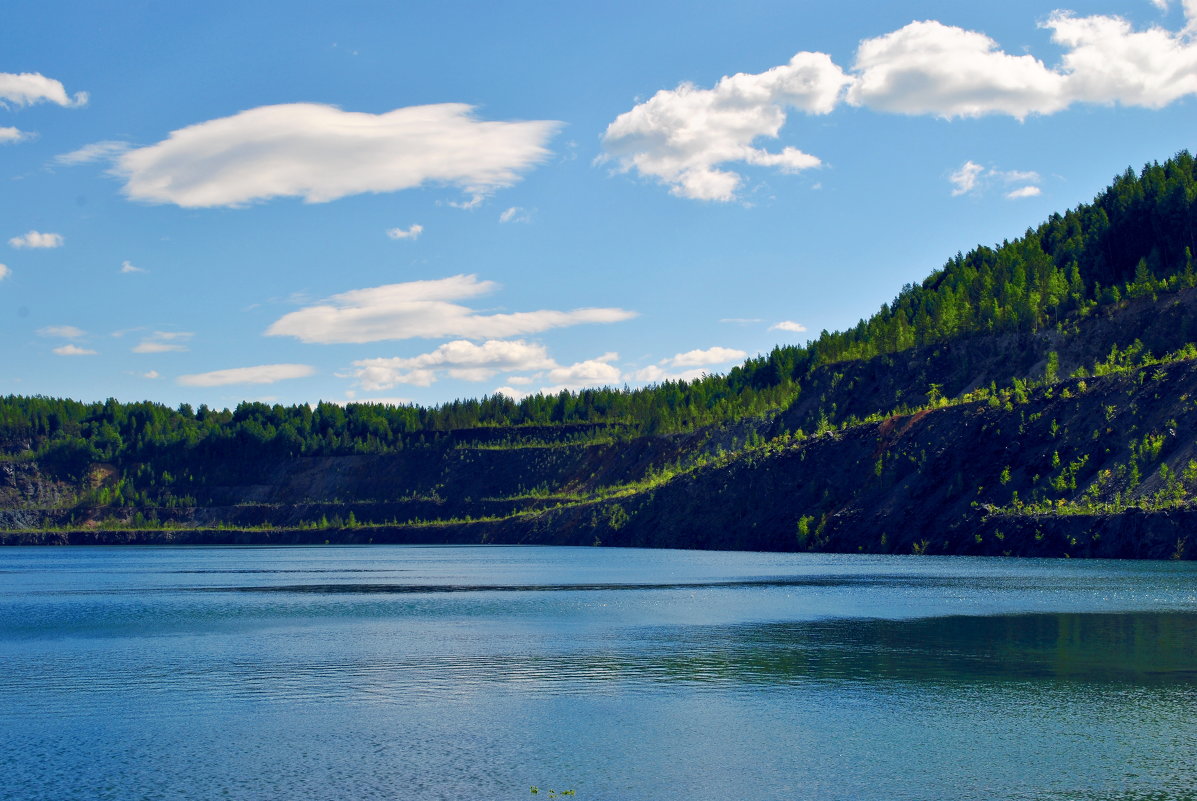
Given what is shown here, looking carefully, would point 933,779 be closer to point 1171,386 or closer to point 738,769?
point 738,769

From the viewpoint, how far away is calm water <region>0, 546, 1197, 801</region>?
3247cm

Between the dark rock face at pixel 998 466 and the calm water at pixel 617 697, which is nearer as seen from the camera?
the calm water at pixel 617 697

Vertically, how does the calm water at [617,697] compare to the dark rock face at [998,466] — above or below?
below

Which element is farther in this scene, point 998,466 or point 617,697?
point 998,466

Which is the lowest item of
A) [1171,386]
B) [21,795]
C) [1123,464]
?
[21,795]

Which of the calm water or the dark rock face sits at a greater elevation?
the dark rock face

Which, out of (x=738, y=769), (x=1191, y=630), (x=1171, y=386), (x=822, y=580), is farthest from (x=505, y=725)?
(x=1171, y=386)

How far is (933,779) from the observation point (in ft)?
105

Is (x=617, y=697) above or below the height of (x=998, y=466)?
below

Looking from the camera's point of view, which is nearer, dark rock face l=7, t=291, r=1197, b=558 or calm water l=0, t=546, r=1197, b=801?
calm water l=0, t=546, r=1197, b=801

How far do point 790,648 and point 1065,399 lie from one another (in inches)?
4037

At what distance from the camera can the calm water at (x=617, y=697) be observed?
3247 centimetres

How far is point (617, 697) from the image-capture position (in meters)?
44.9

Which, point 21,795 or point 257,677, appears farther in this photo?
point 257,677
